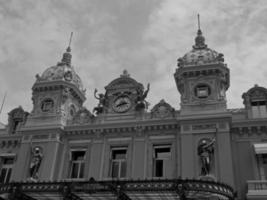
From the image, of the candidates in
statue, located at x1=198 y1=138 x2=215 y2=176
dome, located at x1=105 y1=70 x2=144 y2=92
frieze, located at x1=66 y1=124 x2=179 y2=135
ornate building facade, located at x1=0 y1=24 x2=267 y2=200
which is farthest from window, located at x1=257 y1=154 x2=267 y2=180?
dome, located at x1=105 y1=70 x2=144 y2=92

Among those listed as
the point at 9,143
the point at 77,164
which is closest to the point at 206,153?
the point at 77,164

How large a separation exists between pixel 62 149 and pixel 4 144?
210 inches

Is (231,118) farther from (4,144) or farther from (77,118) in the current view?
(4,144)

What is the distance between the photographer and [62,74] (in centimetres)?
2875

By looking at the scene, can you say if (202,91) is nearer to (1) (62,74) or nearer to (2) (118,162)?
(2) (118,162)

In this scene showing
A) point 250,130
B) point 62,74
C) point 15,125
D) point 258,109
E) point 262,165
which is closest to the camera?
point 262,165

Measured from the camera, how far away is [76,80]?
29953 millimetres

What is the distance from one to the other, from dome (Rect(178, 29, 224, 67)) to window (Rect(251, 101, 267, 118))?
3.88m

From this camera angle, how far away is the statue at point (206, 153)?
2123 centimetres

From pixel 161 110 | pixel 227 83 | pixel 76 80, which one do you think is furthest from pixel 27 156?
pixel 227 83

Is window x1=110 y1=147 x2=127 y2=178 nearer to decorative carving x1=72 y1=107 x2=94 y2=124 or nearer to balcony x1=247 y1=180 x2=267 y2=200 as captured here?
decorative carving x1=72 y1=107 x2=94 y2=124

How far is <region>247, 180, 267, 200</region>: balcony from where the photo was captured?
20.1 metres

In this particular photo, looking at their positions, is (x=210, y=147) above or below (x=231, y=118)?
below

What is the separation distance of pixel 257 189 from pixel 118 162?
361 inches
